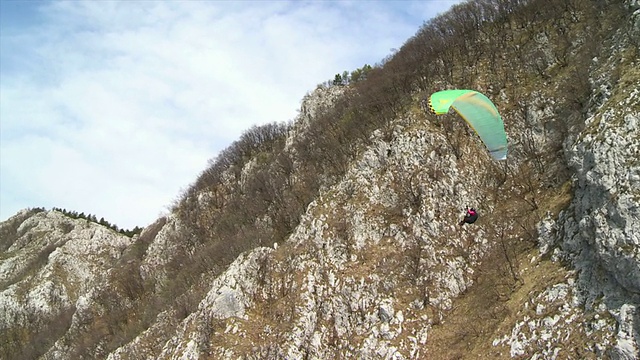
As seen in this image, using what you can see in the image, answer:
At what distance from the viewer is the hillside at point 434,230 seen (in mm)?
22406

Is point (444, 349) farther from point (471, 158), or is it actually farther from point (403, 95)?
point (403, 95)

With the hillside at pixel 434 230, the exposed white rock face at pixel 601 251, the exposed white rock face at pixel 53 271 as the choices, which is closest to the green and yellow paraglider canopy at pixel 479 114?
the exposed white rock face at pixel 601 251

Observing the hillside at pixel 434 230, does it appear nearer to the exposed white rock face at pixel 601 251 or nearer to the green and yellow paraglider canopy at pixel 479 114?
the exposed white rock face at pixel 601 251

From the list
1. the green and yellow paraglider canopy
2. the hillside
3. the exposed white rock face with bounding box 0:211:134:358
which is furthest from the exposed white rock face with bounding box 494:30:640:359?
the exposed white rock face with bounding box 0:211:134:358

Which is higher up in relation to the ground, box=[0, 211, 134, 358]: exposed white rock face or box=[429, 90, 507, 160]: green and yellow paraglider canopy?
box=[0, 211, 134, 358]: exposed white rock face

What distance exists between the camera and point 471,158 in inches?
1371

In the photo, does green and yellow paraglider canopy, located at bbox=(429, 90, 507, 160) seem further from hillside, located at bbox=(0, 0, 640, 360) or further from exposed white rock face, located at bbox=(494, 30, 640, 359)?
hillside, located at bbox=(0, 0, 640, 360)

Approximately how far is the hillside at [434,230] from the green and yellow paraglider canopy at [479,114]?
26.6ft

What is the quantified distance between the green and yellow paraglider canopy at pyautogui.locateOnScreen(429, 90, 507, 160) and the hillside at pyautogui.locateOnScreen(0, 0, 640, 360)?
810 cm

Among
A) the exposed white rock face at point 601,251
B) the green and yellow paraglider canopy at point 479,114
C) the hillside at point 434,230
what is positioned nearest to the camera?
the green and yellow paraglider canopy at point 479,114

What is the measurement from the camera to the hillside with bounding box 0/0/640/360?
22406 millimetres

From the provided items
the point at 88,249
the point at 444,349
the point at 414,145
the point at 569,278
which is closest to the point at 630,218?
the point at 569,278

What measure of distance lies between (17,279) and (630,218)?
81810mm

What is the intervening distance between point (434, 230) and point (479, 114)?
47.3 ft
